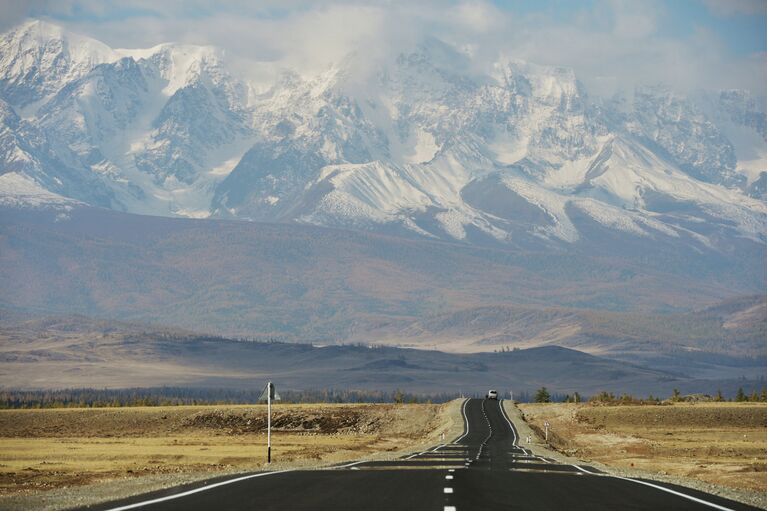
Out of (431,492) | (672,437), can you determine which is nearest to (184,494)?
(431,492)

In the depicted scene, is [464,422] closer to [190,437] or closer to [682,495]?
[190,437]

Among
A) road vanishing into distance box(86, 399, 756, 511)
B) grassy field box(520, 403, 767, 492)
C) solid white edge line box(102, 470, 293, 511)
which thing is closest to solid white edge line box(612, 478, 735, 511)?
road vanishing into distance box(86, 399, 756, 511)

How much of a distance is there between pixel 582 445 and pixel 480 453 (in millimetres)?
35868

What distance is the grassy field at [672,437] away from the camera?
78500 millimetres

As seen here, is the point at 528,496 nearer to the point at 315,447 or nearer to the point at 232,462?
the point at 232,462

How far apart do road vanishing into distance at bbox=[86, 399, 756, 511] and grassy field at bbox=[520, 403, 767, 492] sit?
10.4m

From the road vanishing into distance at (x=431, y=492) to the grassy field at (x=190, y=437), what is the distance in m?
13.2

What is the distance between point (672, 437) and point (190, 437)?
46824 mm

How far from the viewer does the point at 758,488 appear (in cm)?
5975

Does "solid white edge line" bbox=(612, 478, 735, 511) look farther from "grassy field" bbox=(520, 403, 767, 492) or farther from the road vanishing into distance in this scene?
"grassy field" bbox=(520, 403, 767, 492)

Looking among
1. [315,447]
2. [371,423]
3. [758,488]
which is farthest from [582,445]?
[758,488]

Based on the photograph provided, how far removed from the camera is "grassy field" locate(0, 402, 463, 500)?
79.9 meters

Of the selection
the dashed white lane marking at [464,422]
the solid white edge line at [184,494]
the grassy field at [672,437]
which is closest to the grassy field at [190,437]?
the dashed white lane marking at [464,422]

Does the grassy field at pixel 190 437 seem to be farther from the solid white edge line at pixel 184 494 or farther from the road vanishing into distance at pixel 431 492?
the road vanishing into distance at pixel 431 492
